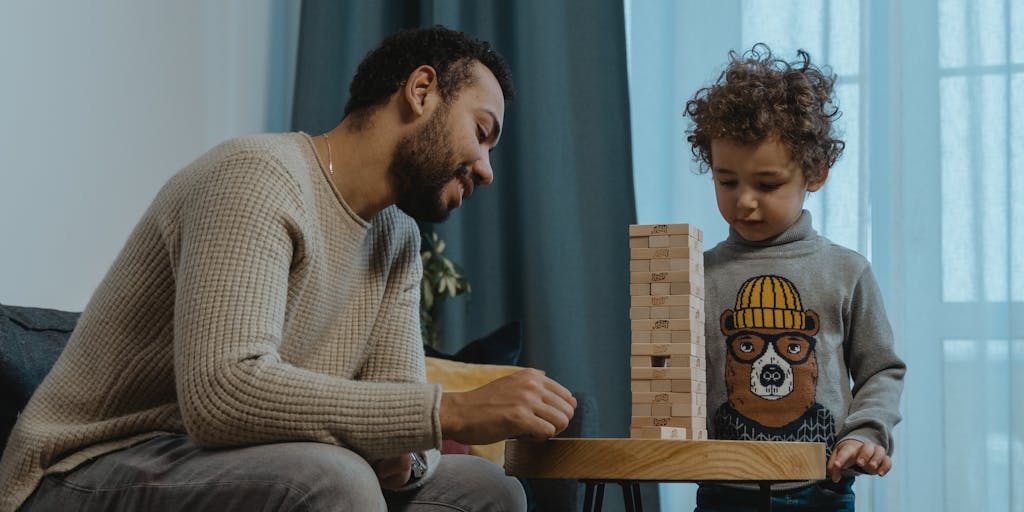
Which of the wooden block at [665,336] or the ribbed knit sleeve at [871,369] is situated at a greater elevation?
the wooden block at [665,336]

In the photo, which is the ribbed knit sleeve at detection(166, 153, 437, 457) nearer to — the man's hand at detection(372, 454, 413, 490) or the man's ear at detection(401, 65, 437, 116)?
the man's hand at detection(372, 454, 413, 490)

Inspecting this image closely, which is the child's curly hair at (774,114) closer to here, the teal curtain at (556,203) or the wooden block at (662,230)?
the wooden block at (662,230)

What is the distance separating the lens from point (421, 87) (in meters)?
1.64

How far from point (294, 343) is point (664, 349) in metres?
0.50

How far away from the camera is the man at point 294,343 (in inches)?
48.7

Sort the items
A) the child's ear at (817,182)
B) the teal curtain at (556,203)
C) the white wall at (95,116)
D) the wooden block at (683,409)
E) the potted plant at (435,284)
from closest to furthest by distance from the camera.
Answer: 1. the wooden block at (683,409)
2. the child's ear at (817,182)
3. the white wall at (95,116)
4. the potted plant at (435,284)
5. the teal curtain at (556,203)

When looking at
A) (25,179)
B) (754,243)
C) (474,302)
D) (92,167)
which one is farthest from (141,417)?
(474,302)

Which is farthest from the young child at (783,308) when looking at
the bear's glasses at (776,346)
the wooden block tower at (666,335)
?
the wooden block tower at (666,335)

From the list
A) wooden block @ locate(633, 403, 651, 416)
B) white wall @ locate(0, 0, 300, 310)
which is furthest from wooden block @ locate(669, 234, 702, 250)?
white wall @ locate(0, 0, 300, 310)

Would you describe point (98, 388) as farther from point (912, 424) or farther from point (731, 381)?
point (912, 424)

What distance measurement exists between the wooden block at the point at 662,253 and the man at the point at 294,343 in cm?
30

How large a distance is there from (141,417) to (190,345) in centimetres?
20

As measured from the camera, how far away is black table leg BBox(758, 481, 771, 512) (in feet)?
4.34

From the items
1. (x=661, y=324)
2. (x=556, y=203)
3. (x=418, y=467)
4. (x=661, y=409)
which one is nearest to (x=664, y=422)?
(x=661, y=409)
